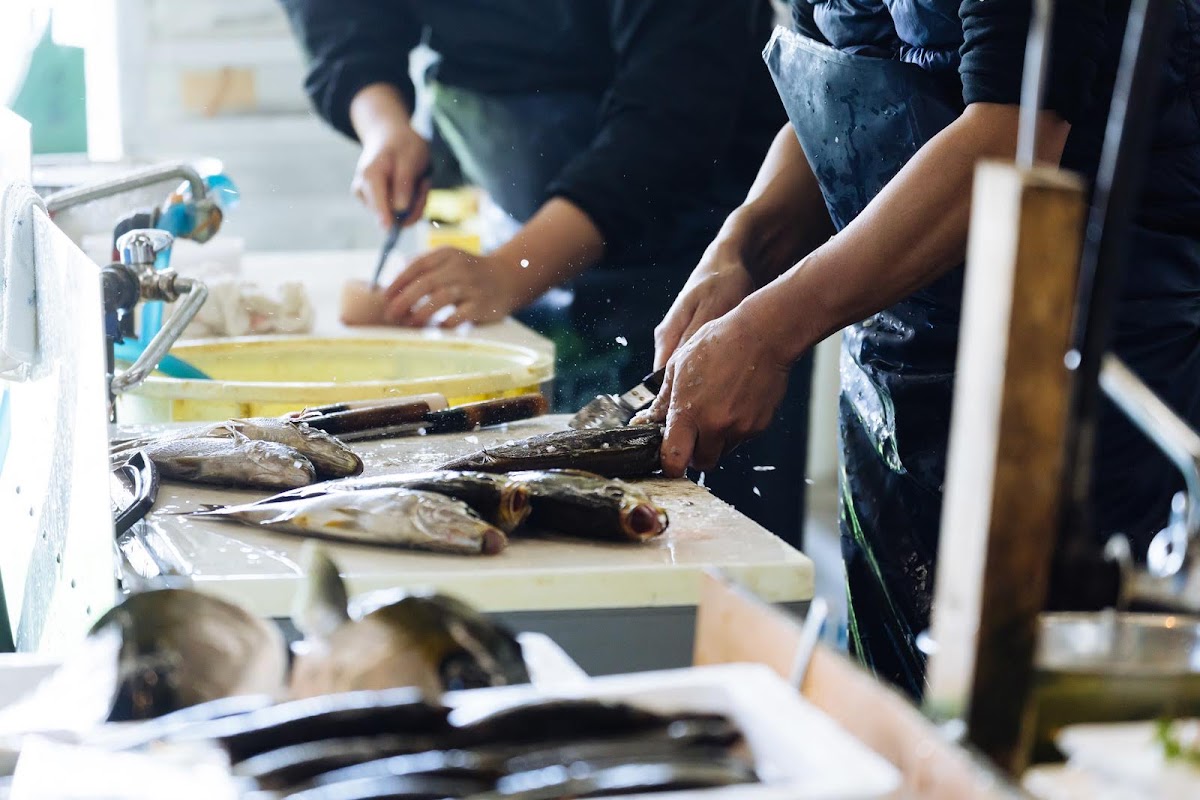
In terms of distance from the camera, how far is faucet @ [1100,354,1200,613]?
2.17 feet

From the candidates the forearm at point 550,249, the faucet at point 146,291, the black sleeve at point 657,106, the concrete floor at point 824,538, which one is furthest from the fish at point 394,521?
the concrete floor at point 824,538

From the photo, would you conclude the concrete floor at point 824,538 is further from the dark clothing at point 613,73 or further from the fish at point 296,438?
the fish at point 296,438

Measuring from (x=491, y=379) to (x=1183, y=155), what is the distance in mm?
1166

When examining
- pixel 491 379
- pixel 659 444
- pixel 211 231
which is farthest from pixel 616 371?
pixel 659 444

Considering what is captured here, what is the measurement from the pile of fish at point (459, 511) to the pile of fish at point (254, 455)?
0.15 m

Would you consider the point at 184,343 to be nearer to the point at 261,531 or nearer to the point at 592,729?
the point at 261,531

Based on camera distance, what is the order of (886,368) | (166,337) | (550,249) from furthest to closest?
(550,249) → (886,368) → (166,337)

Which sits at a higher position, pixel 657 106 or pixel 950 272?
pixel 657 106

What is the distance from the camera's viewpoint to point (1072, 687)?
651 mm

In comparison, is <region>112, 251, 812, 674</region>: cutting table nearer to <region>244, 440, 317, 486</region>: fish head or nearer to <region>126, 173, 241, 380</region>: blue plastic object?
<region>244, 440, 317, 486</region>: fish head

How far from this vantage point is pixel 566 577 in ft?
4.65

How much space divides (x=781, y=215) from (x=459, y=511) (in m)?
1.24

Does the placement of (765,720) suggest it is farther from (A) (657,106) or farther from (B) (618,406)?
(A) (657,106)

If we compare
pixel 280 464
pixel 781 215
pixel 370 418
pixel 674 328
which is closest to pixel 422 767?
pixel 280 464
